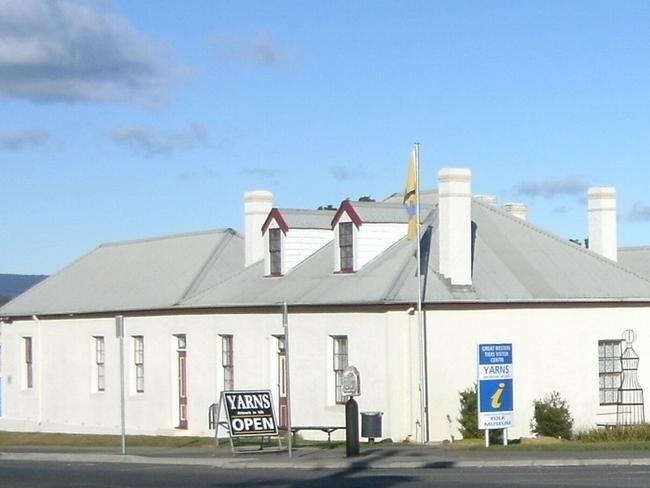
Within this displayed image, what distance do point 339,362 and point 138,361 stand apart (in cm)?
1028

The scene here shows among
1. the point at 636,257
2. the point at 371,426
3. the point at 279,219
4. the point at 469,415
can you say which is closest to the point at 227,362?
the point at 279,219

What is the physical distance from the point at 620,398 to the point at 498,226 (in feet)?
20.7

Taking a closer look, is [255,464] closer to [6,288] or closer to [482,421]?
[482,421]

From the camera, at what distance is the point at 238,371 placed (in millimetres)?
42594

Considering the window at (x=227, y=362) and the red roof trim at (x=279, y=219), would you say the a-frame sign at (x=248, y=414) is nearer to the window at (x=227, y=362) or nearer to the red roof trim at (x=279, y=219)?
the window at (x=227, y=362)

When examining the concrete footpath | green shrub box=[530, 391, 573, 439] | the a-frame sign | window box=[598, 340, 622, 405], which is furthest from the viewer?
window box=[598, 340, 622, 405]

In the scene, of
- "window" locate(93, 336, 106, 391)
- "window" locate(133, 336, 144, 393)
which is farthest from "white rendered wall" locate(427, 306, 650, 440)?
"window" locate(93, 336, 106, 391)

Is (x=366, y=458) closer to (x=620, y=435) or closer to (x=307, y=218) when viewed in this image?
(x=620, y=435)

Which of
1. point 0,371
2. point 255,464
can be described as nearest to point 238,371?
point 255,464

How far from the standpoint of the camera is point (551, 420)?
37.8m

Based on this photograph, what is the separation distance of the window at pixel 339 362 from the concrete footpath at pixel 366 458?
15.2 feet

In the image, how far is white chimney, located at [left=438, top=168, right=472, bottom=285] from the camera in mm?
38469

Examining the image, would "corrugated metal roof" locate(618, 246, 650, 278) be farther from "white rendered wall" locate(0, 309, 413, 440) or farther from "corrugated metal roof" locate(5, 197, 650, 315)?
"white rendered wall" locate(0, 309, 413, 440)

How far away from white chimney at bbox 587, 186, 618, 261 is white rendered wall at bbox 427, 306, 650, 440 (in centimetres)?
412
